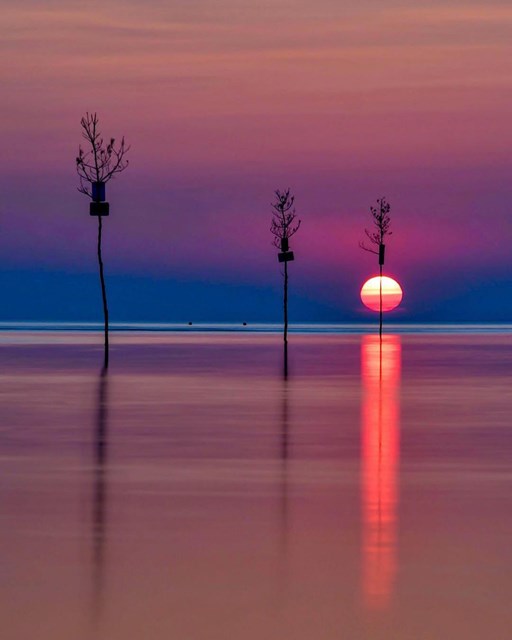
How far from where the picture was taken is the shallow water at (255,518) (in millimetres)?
6974

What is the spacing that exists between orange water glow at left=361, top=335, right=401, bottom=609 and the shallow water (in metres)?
0.02

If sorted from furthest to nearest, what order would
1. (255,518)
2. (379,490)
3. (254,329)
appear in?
(254,329) < (379,490) < (255,518)

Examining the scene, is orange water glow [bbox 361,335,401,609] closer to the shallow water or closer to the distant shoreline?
the shallow water

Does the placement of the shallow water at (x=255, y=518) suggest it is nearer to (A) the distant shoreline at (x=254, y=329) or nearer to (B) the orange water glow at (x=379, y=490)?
(B) the orange water glow at (x=379, y=490)

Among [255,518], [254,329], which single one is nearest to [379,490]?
[255,518]

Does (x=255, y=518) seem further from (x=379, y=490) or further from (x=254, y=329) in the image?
(x=254, y=329)

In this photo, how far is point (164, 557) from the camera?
857 centimetres

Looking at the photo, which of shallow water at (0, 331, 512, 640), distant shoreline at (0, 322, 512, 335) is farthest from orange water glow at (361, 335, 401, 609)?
distant shoreline at (0, 322, 512, 335)

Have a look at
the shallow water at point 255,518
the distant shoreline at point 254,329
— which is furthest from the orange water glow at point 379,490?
the distant shoreline at point 254,329

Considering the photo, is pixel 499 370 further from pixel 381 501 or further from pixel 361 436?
pixel 381 501

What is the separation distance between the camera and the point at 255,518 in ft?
33.5

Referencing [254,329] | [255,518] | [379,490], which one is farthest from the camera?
[254,329]

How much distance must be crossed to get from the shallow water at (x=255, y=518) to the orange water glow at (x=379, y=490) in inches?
0.9

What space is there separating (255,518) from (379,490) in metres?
1.97
